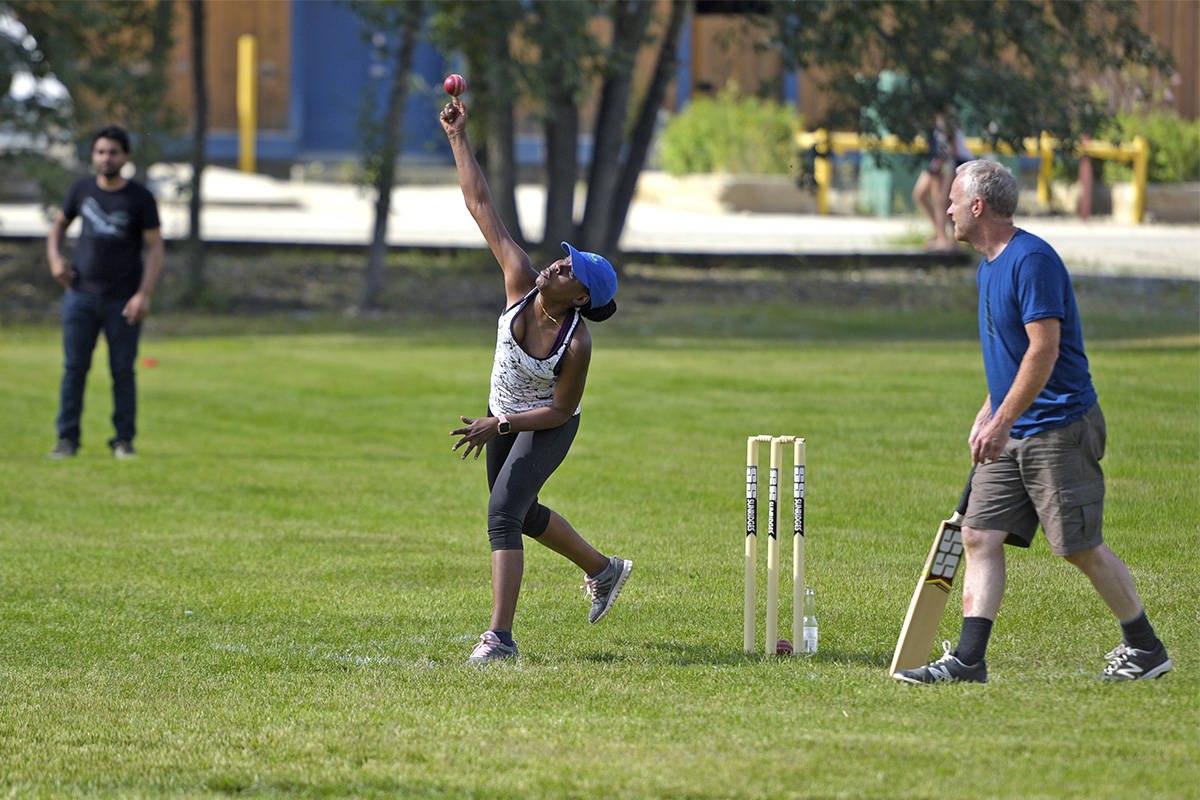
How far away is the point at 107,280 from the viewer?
1234 centimetres

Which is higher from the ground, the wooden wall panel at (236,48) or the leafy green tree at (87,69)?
the wooden wall panel at (236,48)

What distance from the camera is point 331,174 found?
3728cm

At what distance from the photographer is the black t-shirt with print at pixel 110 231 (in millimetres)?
12227

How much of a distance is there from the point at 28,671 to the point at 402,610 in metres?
1.76

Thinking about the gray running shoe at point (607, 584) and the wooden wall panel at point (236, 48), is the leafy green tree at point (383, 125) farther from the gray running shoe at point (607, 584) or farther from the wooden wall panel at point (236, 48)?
the wooden wall panel at point (236, 48)

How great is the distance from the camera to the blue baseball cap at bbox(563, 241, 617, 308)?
667cm

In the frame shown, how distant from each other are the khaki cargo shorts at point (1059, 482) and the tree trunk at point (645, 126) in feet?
56.3

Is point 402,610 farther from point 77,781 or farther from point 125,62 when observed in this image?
point 125,62

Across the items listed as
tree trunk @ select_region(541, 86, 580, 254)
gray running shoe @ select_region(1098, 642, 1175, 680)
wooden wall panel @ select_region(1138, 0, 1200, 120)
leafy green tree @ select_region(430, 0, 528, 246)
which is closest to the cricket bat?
gray running shoe @ select_region(1098, 642, 1175, 680)

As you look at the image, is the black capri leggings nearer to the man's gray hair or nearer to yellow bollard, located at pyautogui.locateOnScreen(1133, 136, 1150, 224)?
the man's gray hair

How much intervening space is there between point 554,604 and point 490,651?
1.37 m

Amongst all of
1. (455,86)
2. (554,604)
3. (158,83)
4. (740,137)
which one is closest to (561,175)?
(158,83)

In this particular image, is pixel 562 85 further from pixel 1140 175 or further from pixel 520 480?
pixel 520 480

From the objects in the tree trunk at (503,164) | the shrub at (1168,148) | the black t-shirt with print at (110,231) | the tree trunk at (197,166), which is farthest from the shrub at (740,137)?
the black t-shirt with print at (110,231)
